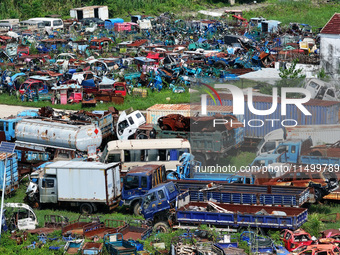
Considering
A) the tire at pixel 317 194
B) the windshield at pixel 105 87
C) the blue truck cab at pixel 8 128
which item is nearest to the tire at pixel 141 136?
the blue truck cab at pixel 8 128

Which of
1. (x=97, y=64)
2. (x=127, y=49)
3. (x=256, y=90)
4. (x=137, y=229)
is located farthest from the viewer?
(x=127, y=49)

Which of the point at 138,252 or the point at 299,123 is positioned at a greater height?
the point at 299,123

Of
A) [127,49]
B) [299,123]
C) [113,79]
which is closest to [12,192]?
[299,123]

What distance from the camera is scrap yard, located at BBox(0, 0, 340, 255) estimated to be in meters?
17.6

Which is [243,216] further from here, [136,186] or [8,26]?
[8,26]

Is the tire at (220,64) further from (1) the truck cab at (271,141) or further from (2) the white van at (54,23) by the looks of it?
(2) the white van at (54,23)

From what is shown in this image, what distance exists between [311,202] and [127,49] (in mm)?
32922

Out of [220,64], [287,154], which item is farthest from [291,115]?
[220,64]

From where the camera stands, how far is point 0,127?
89.0ft

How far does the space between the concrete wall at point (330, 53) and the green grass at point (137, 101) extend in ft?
A: 26.5

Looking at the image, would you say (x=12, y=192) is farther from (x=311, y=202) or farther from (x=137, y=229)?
(x=311, y=202)

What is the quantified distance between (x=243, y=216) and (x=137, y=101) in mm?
17731

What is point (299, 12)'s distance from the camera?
72375 millimetres

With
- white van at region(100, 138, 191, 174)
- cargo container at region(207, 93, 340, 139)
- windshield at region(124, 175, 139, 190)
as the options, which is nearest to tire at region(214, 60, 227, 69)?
cargo container at region(207, 93, 340, 139)
